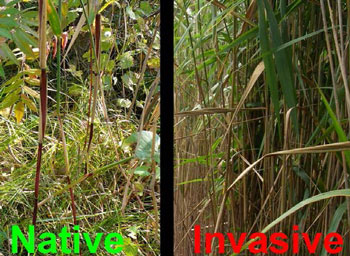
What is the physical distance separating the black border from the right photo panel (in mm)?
34

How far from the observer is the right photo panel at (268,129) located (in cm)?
52

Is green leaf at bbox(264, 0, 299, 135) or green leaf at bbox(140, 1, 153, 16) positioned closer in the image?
green leaf at bbox(264, 0, 299, 135)

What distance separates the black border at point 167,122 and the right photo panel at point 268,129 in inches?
1.4

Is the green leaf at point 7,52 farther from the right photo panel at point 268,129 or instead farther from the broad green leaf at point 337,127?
the broad green leaf at point 337,127

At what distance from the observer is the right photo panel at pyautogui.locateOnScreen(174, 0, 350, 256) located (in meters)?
0.52

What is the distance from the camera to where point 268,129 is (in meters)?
0.56

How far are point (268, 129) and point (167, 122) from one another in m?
0.11

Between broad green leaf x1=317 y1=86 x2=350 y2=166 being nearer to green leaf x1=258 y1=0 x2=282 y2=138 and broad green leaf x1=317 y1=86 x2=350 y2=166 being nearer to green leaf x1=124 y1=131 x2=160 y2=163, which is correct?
green leaf x1=258 y1=0 x2=282 y2=138

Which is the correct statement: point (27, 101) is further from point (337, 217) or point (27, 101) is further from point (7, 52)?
point (337, 217)

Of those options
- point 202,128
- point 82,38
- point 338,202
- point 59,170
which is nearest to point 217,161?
point 202,128

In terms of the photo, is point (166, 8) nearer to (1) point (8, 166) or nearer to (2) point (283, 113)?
(2) point (283, 113)

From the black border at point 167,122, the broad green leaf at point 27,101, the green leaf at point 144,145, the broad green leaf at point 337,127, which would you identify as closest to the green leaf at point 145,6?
the broad green leaf at point 27,101

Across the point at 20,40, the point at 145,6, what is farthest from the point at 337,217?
the point at 145,6

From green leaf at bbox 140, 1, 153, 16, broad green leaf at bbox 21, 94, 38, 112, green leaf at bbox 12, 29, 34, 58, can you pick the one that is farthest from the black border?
green leaf at bbox 140, 1, 153, 16
